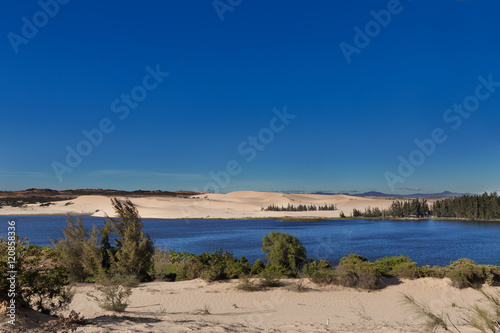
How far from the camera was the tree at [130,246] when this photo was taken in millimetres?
16109

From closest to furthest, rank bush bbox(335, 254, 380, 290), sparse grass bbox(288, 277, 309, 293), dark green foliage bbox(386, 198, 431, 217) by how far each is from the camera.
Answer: sparse grass bbox(288, 277, 309, 293)
bush bbox(335, 254, 380, 290)
dark green foliage bbox(386, 198, 431, 217)

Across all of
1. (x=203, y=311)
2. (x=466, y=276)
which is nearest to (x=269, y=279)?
(x=203, y=311)

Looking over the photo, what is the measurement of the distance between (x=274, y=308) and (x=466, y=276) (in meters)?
9.16

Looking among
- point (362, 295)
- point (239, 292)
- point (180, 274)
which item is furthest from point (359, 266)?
point (180, 274)

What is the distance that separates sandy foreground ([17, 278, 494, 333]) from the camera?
9.40m

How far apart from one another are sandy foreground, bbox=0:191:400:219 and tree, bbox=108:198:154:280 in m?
77.4

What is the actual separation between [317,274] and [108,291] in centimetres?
881

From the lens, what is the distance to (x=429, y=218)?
3027 inches

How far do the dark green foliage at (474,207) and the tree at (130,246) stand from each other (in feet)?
234

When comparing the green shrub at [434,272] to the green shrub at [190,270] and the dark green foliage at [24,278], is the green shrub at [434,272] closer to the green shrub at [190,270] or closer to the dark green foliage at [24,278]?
the green shrub at [190,270]

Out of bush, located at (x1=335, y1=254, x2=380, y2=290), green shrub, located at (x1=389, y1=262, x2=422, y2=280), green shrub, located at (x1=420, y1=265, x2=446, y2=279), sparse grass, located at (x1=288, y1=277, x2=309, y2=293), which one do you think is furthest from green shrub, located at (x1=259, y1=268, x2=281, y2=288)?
green shrub, located at (x1=420, y1=265, x2=446, y2=279)

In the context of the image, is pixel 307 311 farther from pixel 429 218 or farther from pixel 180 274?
pixel 429 218

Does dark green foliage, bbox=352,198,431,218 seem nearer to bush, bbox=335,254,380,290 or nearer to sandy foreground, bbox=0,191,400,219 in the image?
sandy foreground, bbox=0,191,400,219

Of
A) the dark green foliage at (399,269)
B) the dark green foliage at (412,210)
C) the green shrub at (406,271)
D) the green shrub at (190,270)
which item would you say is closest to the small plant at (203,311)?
the green shrub at (190,270)
